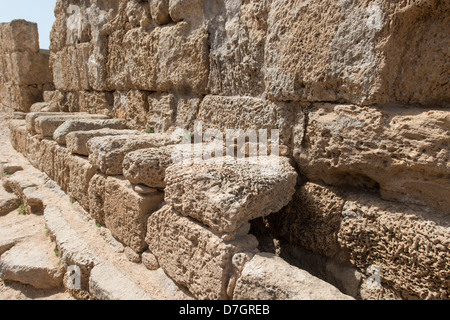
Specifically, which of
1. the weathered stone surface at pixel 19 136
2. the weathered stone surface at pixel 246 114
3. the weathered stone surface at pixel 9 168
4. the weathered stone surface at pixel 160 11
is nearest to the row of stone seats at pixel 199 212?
the weathered stone surface at pixel 246 114

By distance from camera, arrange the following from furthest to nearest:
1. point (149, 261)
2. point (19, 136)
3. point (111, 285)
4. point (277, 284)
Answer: point (19, 136) < point (149, 261) < point (111, 285) < point (277, 284)

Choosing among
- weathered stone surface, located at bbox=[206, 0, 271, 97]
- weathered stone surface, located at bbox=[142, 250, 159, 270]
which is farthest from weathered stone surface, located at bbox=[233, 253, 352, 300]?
weathered stone surface, located at bbox=[206, 0, 271, 97]

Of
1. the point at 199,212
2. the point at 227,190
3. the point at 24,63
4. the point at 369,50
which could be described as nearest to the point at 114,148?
the point at 199,212

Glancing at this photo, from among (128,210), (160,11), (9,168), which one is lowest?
(9,168)

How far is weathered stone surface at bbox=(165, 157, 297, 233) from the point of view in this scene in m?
1.66

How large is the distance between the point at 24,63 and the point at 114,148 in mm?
6518

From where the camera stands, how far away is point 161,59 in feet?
10.7

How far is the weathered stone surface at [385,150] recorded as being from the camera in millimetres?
1548

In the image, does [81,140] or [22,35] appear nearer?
[81,140]

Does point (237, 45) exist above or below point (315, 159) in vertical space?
above

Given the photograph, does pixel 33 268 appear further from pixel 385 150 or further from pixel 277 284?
pixel 385 150

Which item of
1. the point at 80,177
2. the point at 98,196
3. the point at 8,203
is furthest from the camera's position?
the point at 8,203

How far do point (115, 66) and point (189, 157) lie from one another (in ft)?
8.00

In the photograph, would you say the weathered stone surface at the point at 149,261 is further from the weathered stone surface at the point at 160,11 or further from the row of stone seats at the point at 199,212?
the weathered stone surface at the point at 160,11
